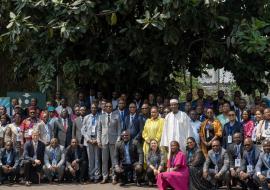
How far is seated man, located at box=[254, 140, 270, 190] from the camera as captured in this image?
1256cm

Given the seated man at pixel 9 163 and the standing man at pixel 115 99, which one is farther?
the standing man at pixel 115 99

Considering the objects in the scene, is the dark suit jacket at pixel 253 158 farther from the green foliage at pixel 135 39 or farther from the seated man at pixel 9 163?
the seated man at pixel 9 163

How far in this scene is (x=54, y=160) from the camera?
14750 millimetres

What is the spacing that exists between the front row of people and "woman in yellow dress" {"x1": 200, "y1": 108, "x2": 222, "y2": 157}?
261 mm

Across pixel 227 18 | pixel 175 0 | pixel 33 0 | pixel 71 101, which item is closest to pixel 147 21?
pixel 175 0

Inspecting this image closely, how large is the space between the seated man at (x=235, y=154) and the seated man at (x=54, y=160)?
4091 millimetres

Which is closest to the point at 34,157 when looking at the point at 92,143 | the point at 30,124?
the point at 30,124

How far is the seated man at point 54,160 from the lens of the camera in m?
14.7

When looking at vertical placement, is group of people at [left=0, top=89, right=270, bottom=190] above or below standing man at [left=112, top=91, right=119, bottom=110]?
below

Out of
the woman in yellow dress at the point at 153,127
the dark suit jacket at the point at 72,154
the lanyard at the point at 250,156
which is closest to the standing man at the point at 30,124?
the dark suit jacket at the point at 72,154

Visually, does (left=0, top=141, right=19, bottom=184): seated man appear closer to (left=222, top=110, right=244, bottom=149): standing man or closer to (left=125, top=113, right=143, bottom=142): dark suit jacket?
(left=125, top=113, right=143, bottom=142): dark suit jacket

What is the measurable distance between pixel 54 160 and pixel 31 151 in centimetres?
60

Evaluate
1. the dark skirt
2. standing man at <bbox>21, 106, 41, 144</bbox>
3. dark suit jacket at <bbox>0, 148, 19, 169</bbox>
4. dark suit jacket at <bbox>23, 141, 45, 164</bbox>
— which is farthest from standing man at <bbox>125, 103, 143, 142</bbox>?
dark suit jacket at <bbox>0, 148, 19, 169</bbox>

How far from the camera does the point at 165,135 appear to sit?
540 inches
